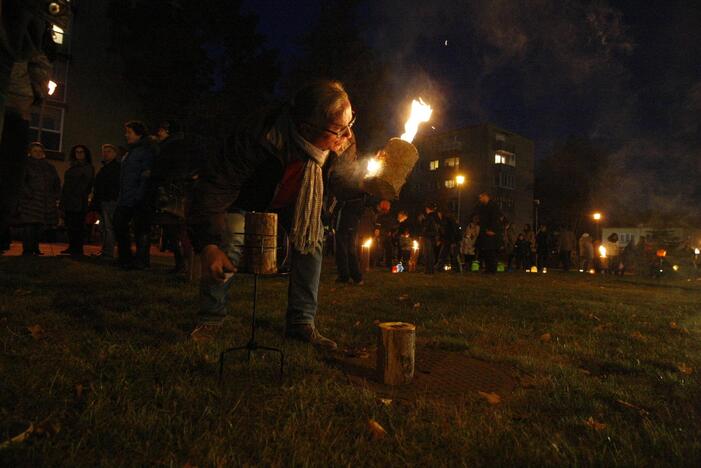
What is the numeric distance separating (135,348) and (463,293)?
18.2ft

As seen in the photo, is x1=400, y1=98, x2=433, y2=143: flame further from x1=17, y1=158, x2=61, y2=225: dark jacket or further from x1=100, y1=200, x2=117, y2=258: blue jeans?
x1=17, y1=158, x2=61, y2=225: dark jacket

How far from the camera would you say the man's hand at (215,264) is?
2.48 metres

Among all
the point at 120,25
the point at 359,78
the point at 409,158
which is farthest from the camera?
the point at 359,78

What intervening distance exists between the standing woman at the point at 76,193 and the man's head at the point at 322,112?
27.4ft

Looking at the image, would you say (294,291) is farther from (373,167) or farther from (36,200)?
(36,200)

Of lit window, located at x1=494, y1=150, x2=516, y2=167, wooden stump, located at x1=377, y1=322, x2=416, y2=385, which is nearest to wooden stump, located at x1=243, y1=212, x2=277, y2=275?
wooden stump, located at x1=377, y1=322, x2=416, y2=385

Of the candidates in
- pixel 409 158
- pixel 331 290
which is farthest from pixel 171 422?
pixel 331 290

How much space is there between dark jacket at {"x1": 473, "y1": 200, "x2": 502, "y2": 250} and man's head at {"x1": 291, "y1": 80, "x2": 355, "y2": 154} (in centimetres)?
1029

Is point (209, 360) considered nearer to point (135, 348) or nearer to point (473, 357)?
point (135, 348)

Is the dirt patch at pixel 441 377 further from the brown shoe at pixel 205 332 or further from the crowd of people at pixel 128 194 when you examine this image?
the crowd of people at pixel 128 194

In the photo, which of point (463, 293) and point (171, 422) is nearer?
point (171, 422)

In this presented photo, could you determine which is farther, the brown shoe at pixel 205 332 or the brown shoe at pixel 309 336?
the brown shoe at pixel 309 336

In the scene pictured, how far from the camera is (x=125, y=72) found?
79.5 feet

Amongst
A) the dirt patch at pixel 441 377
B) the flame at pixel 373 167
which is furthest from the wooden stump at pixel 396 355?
the flame at pixel 373 167
